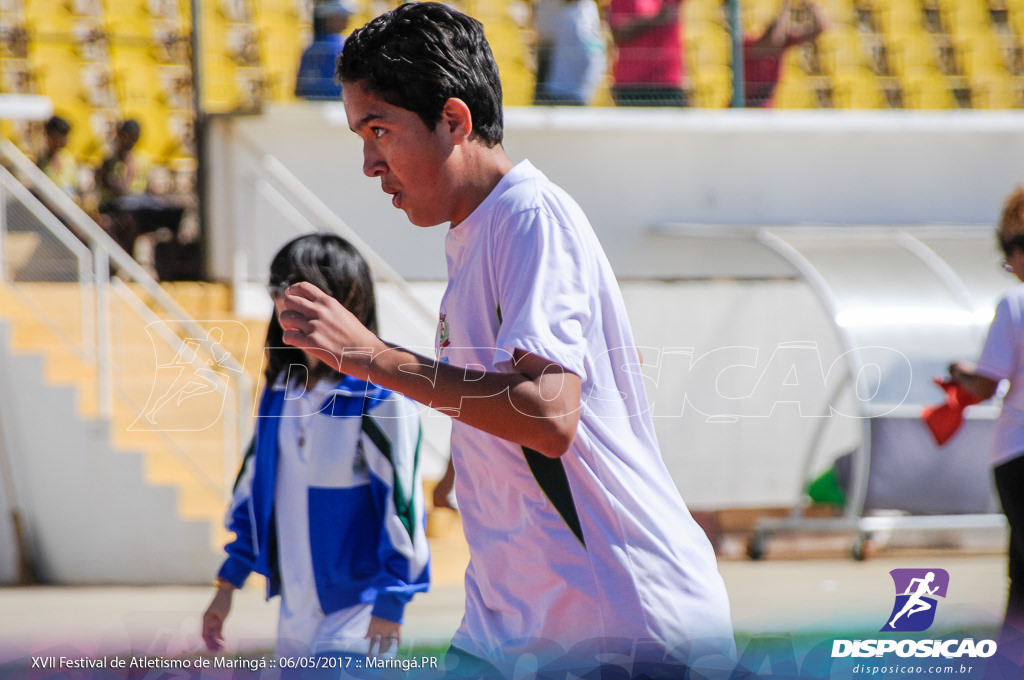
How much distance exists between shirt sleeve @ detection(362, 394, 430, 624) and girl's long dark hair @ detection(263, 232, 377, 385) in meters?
0.20

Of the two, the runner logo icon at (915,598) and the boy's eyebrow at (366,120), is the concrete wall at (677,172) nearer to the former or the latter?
the runner logo icon at (915,598)

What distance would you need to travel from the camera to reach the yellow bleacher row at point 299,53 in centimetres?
1075

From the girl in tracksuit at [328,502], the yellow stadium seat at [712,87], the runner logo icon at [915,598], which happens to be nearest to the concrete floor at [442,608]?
the runner logo icon at [915,598]

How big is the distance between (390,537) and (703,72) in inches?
344

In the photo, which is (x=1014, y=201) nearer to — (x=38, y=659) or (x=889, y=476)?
(x=38, y=659)

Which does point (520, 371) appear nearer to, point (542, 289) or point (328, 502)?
point (542, 289)

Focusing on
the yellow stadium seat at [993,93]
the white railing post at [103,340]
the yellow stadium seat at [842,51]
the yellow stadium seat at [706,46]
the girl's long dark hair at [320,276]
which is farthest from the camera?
the yellow stadium seat at [842,51]

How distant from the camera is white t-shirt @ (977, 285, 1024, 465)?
412 centimetres

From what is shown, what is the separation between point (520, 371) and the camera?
5.83 feet

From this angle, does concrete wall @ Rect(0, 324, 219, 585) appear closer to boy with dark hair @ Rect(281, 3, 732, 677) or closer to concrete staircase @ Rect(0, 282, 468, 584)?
concrete staircase @ Rect(0, 282, 468, 584)

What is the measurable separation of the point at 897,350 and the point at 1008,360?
403cm

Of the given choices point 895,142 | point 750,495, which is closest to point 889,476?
point 750,495

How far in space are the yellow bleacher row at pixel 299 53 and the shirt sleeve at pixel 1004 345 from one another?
6.37 meters

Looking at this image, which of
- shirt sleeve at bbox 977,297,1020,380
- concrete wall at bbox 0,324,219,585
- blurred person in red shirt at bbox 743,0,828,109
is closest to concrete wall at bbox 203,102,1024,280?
blurred person in red shirt at bbox 743,0,828,109
